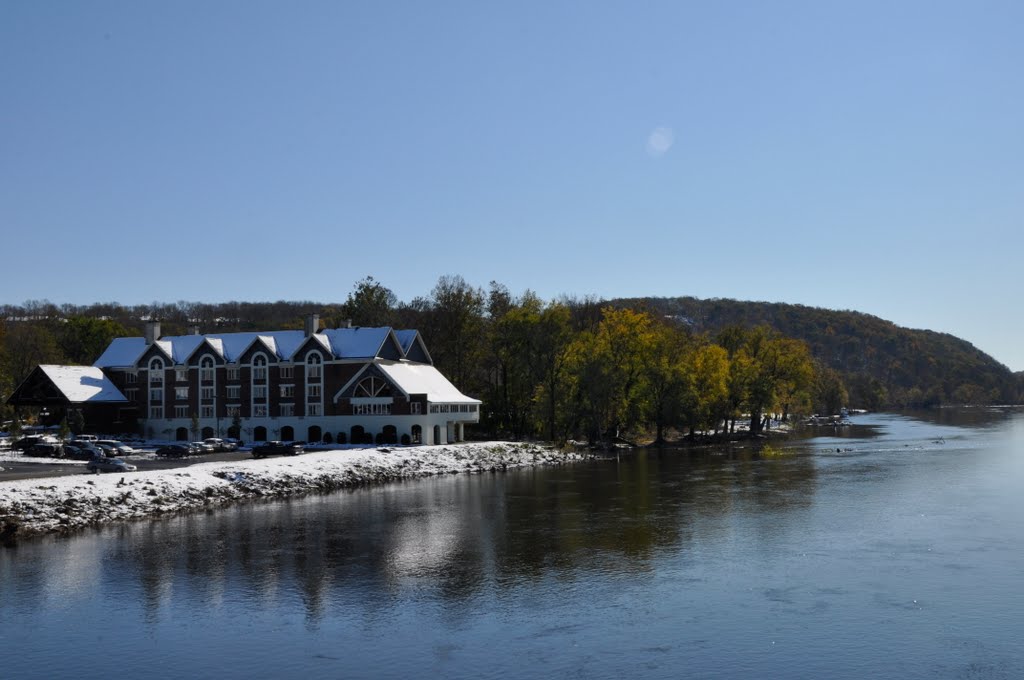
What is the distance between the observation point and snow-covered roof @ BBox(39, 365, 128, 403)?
89000 mm

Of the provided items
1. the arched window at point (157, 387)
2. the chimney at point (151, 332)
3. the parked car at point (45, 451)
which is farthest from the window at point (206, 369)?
the parked car at point (45, 451)

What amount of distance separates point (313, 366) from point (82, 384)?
2371 cm

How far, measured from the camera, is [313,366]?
88.9 m

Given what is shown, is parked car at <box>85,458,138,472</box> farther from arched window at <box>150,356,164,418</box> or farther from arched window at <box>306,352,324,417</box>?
arched window at <box>150,356,164,418</box>

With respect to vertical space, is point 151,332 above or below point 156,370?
above

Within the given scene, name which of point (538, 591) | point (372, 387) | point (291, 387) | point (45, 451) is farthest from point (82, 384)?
point (538, 591)

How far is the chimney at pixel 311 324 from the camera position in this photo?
297ft

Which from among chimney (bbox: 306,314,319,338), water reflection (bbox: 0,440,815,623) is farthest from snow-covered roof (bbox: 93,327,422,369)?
water reflection (bbox: 0,440,815,623)

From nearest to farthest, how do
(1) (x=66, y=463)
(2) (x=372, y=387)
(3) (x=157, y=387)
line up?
(1) (x=66, y=463), (2) (x=372, y=387), (3) (x=157, y=387)

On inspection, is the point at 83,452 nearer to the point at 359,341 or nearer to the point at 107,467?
the point at 107,467

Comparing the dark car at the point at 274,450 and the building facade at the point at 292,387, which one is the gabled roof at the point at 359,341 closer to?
the building facade at the point at 292,387

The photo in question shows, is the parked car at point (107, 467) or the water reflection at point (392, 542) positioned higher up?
the parked car at point (107, 467)

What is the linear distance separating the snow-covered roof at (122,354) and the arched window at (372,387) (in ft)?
87.0

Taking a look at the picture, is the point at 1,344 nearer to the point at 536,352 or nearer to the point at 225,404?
the point at 225,404
